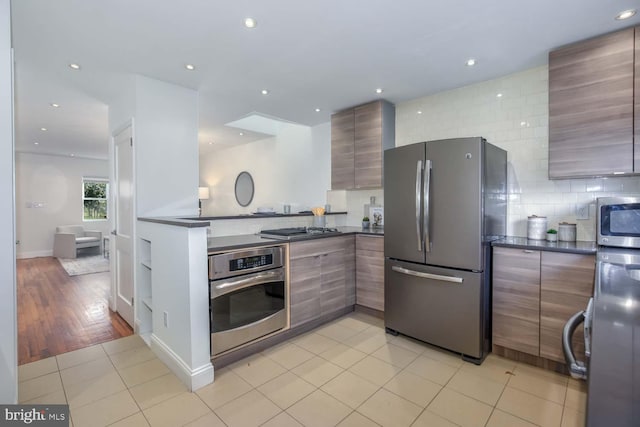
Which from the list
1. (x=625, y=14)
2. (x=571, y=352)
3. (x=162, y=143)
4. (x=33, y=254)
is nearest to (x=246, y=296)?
(x=162, y=143)

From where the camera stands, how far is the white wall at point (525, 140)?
8.25 feet

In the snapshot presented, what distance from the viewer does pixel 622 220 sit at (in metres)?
2.13

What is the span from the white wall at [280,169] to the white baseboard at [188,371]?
2.97 meters

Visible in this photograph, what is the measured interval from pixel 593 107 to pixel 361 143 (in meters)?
2.15

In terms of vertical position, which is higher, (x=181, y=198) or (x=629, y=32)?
(x=629, y=32)

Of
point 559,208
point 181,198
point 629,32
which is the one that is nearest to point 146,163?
point 181,198

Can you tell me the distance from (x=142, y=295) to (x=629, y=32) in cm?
453

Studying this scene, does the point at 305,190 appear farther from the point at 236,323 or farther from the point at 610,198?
the point at 610,198

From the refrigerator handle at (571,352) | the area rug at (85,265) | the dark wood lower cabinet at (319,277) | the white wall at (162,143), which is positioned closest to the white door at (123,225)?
the white wall at (162,143)

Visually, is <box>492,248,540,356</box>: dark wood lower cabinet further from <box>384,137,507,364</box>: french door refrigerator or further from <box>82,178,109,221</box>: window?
<box>82,178,109,221</box>: window

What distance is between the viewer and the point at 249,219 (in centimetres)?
316

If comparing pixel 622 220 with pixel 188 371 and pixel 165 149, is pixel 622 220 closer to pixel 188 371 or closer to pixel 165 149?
pixel 188 371

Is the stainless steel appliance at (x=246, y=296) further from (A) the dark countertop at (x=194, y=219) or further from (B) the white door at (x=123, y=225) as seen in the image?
(B) the white door at (x=123, y=225)

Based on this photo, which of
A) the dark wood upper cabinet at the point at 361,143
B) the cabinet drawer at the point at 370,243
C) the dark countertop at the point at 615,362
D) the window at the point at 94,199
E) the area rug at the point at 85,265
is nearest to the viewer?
the dark countertop at the point at 615,362
